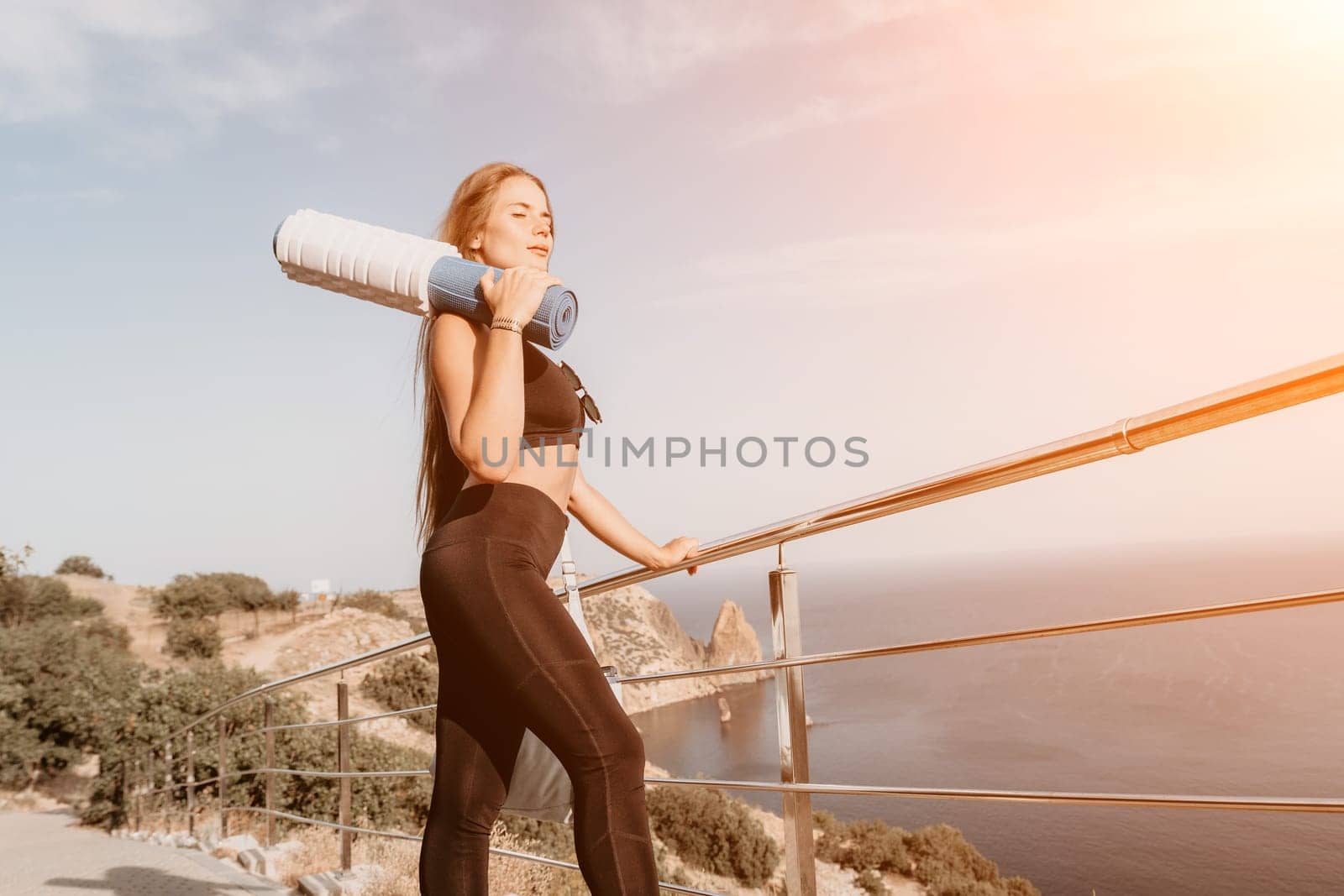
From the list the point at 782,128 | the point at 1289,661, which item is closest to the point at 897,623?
the point at 1289,661

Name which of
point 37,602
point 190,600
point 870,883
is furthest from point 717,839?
point 37,602

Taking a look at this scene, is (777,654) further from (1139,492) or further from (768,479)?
(1139,492)

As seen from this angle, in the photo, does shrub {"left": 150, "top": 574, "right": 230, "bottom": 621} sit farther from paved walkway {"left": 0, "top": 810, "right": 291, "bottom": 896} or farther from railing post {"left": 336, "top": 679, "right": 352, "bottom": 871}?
railing post {"left": 336, "top": 679, "right": 352, "bottom": 871}

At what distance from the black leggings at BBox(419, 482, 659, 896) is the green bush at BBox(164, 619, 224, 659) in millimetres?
Result: 34134

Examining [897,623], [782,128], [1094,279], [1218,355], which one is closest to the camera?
[782,128]

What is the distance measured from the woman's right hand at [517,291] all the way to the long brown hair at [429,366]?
321 millimetres

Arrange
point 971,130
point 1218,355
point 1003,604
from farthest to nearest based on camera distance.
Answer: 1. point 1003,604
2. point 1218,355
3. point 971,130

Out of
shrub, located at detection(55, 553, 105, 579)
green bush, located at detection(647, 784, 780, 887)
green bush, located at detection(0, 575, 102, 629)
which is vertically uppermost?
shrub, located at detection(55, 553, 105, 579)

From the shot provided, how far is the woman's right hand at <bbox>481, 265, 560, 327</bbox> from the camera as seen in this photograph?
140 cm

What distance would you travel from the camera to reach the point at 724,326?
2542 cm

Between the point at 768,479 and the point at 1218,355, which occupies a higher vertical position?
the point at 1218,355

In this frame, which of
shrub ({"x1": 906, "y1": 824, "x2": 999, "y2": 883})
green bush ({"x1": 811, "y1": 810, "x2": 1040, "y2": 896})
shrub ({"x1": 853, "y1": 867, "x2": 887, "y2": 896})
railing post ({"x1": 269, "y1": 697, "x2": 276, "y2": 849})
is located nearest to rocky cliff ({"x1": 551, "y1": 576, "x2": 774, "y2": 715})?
shrub ({"x1": 906, "y1": 824, "x2": 999, "y2": 883})

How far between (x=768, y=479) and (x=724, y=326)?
21127 millimetres

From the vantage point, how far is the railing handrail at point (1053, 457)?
0.94 meters
